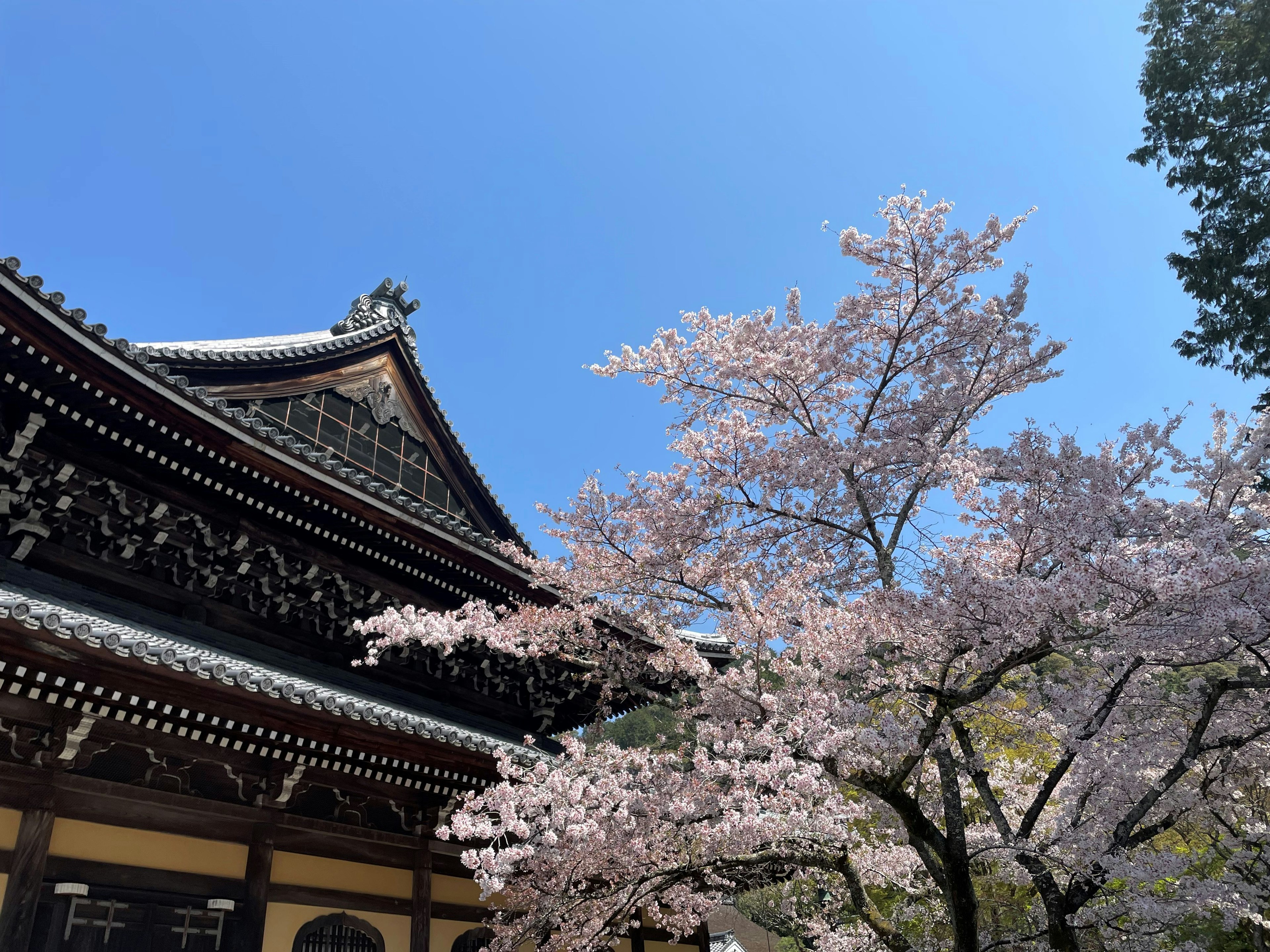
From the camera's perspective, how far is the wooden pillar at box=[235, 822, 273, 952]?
5.77m

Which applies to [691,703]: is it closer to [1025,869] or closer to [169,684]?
[1025,869]

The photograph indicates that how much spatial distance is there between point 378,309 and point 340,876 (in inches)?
350

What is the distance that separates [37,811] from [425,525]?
13.0 feet

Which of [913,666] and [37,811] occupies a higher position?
[913,666]

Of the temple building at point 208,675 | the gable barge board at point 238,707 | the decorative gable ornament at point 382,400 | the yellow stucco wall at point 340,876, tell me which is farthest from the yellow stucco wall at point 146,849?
the decorative gable ornament at point 382,400

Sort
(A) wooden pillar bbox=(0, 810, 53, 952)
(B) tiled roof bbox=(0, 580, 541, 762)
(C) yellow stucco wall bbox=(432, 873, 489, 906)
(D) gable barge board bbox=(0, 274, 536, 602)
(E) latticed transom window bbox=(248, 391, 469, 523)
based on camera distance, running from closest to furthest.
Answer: (B) tiled roof bbox=(0, 580, 541, 762)
(A) wooden pillar bbox=(0, 810, 53, 952)
(D) gable barge board bbox=(0, 274, 536, 602)
(C) yellow stucco wall bbox=(432, 873, 489, 906)
(E) latticed transom window bbox=(248, 391, 469, 523)

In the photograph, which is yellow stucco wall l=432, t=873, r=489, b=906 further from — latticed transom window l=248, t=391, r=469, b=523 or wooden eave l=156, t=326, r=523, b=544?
wooden eave l=156, t=326, r=523, b=544

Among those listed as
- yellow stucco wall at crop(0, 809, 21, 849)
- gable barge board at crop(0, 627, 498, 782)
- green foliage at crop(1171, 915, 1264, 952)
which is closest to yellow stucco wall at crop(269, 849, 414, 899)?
gable barge board at crop(0, 627, 498, 782)

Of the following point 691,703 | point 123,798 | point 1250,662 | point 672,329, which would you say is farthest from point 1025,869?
point 123,798

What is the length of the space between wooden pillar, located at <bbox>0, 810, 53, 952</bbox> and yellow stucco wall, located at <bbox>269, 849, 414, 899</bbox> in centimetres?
168

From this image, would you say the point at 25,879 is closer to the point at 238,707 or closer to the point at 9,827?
the point at 9,827

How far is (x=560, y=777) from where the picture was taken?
620 centimetres

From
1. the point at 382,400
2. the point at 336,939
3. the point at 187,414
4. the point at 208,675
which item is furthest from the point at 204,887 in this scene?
the point at 382,400

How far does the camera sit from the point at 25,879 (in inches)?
189
